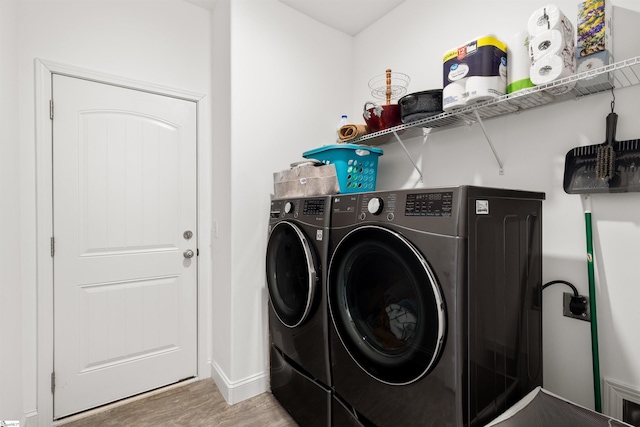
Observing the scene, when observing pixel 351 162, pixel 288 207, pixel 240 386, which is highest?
pixel 351 162

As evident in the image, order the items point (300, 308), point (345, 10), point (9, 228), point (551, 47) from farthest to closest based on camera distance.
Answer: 1. point (345, 10)
2. point (300, 308)
3. point (9, 228)
4. point (551, 47)

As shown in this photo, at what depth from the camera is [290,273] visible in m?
1.76

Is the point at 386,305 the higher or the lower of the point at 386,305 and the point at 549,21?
the lower

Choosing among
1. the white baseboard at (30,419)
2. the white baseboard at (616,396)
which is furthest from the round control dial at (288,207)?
the white baseboard at (30,419)

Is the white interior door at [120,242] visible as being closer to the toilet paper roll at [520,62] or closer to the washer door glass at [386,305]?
the washer door glass at [386,305]

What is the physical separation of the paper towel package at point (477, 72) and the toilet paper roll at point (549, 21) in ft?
0.48

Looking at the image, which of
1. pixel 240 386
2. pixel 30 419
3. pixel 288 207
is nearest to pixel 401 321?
pixel 288 207

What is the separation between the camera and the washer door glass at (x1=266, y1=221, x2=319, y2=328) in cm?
157

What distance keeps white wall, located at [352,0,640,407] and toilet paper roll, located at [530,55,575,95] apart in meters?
0.25

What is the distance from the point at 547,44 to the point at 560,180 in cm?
59

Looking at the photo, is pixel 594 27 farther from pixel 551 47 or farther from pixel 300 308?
pixel 300 308

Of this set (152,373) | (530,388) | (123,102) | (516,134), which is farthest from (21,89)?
(530,388)

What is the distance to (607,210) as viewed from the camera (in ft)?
4.15

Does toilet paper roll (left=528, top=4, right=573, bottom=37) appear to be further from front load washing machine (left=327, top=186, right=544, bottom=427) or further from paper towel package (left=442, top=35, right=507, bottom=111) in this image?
front load washing machine (left=327, top=186, right=544, bottom=427)
